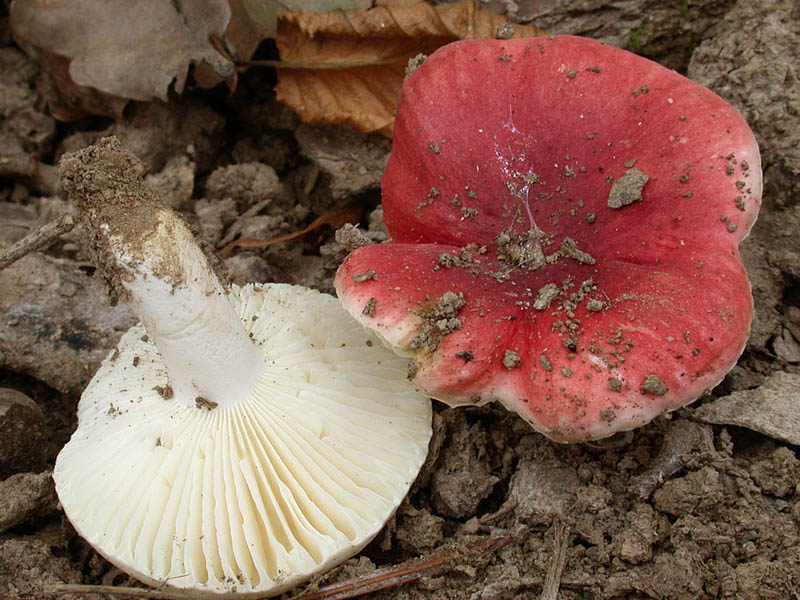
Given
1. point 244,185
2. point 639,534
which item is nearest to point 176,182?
point 244,185

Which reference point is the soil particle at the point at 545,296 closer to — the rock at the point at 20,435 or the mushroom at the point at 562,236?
the mushroom at the point at 562,236

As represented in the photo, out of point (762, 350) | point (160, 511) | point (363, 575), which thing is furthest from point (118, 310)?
point (762, 350)

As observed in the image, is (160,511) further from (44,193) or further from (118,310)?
(44,193)

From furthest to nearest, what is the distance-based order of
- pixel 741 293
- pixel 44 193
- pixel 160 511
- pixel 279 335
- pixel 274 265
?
pixel 44 193 → pixel 274 265 → pixel 279 335 → pixel 160 511 → pixel 741 293

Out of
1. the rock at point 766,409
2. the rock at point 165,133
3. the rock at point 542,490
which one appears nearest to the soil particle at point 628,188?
the rock at point 766,409

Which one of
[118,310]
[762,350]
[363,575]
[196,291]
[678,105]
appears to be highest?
[196,291]

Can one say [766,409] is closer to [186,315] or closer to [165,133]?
[186,315]
